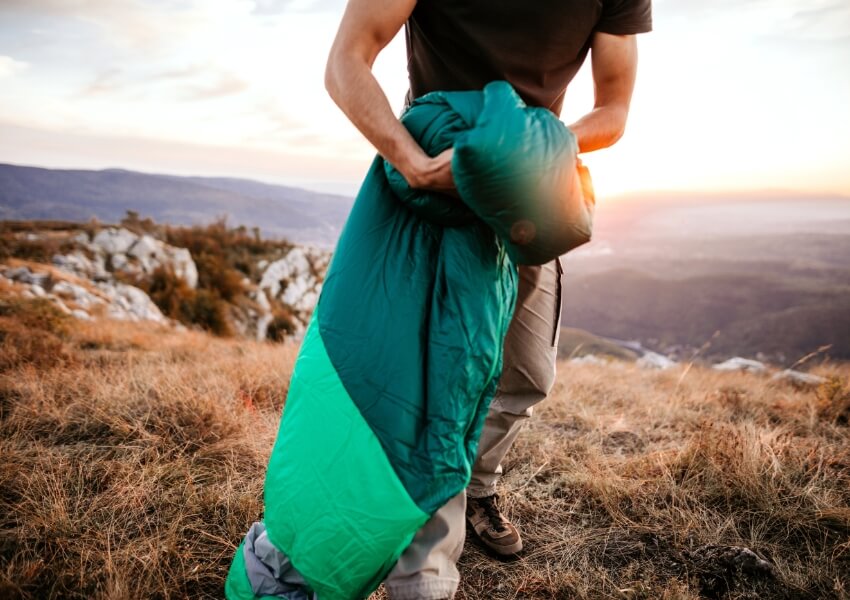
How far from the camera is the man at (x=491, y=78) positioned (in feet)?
3.92

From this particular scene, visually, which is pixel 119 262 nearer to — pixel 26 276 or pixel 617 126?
pixel 26 276

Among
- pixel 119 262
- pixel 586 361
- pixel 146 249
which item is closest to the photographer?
pixel 586 361

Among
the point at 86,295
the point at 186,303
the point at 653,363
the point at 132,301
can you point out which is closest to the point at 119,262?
the point at 132,301

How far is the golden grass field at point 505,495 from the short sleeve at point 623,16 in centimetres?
201

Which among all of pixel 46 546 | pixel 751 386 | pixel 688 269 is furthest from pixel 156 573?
pixel 688 269

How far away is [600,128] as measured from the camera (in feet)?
4.81

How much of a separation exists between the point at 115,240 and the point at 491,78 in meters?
22.4

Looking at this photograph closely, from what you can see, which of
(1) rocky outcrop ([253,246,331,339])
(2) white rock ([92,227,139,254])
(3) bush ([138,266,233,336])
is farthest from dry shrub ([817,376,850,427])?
(2) white rock ([92,227,139,254])

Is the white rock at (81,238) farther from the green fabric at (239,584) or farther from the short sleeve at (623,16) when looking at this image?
the short sleeve at (623,16)

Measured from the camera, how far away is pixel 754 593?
5.76 feet

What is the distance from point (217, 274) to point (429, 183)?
21.7 metres

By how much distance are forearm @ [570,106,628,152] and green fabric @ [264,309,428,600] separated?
97 cm

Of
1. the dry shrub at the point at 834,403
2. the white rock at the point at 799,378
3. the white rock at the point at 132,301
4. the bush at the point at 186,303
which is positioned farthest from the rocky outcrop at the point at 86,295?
the white rock at the point at 799,378

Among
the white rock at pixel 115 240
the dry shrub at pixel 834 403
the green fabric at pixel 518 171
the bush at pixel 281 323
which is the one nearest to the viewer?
the green fabric at pixel 518 171
